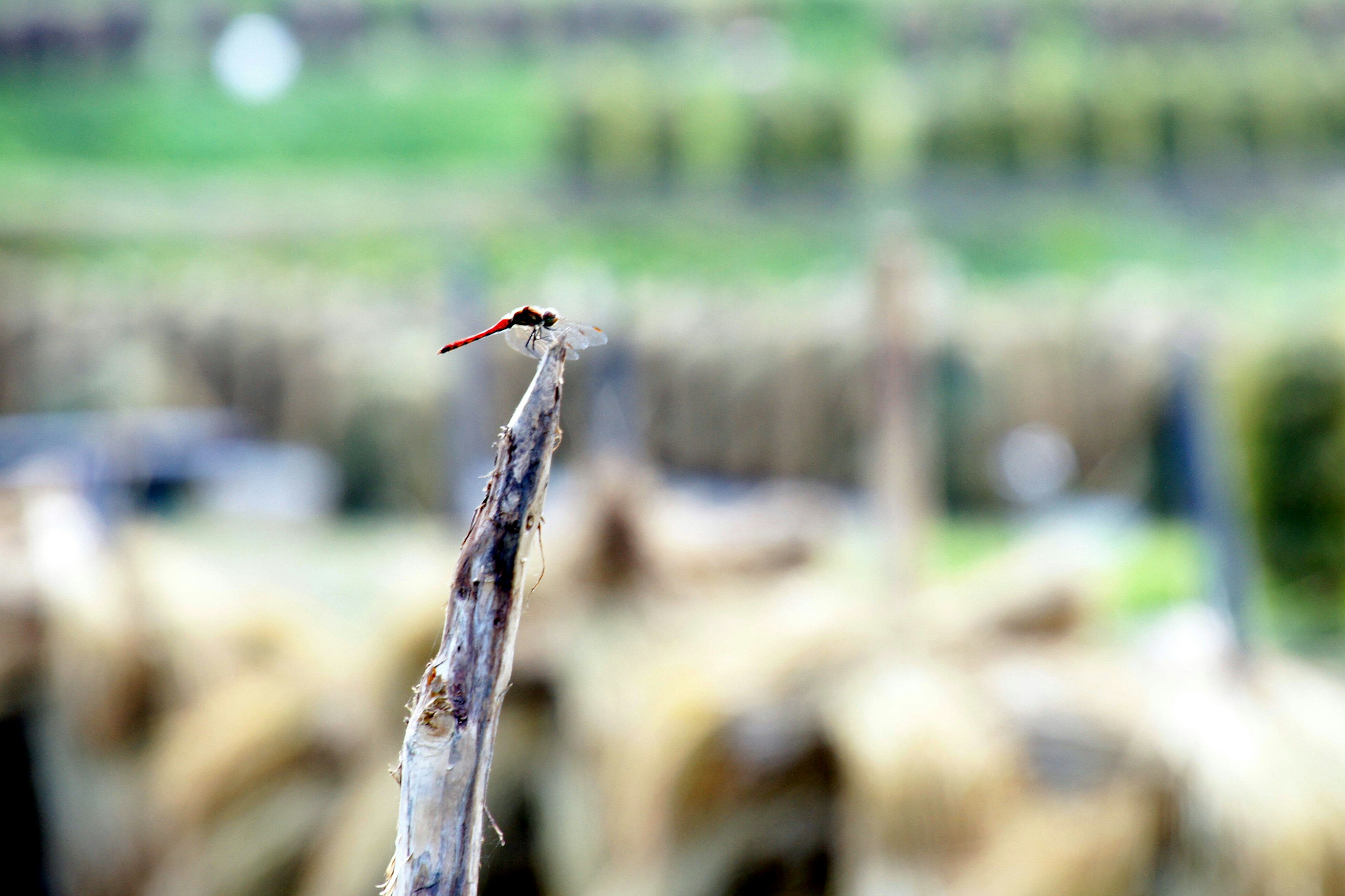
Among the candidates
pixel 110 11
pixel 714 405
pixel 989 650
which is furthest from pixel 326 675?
pixel 110 11

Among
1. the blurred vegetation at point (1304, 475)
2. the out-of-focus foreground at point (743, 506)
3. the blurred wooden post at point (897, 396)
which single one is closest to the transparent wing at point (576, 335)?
the out-of-focus foreground at point (743, 506)

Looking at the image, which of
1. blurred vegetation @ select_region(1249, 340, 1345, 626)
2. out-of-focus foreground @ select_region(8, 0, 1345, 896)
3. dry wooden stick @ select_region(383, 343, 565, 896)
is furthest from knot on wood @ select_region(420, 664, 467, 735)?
blurred vegetation @ select_region(1249, 340, 1345, 626)

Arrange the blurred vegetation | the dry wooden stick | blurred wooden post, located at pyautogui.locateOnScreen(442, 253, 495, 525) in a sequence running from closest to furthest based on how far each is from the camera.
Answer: the dry wooden stick
blurred wooden post, located at pyautogui.locateOnScreen(442, 253, 495, 525)
the blurred vegetation

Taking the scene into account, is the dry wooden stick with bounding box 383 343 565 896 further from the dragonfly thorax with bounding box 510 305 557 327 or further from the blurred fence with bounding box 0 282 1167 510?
the blurred fence with bounding box 0 282 1167 510

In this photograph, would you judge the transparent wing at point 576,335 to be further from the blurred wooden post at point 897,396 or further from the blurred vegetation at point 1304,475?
the blurred vegetation at point 1304,475

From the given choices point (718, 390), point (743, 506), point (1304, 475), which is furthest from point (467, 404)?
point (718, 390)

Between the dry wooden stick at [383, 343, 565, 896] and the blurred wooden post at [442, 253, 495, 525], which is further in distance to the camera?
the blurred wooden post at [442, 253, 495, 525]

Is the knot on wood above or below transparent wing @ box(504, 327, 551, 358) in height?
below
